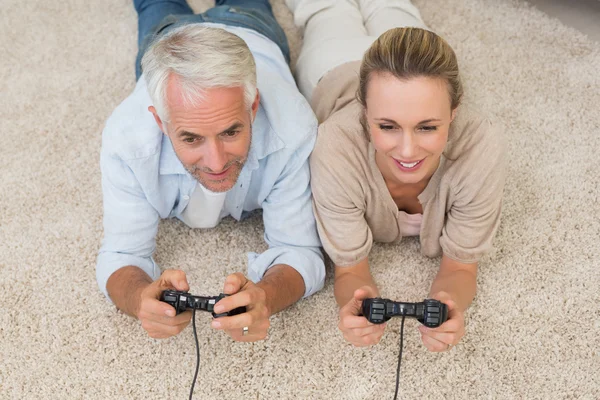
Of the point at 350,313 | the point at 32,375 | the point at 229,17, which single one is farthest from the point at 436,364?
the point at 229,17

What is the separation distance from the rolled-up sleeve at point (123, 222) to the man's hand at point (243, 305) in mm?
273

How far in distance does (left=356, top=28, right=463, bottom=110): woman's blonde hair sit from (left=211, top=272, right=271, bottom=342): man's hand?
0.41 meters

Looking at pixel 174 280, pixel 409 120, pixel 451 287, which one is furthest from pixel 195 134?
pixel 451 287

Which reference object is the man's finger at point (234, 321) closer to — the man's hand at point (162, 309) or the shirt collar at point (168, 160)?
the man's hand at point (162, 309)

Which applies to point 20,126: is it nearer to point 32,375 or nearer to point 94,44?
point 94,44

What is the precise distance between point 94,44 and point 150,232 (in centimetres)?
89

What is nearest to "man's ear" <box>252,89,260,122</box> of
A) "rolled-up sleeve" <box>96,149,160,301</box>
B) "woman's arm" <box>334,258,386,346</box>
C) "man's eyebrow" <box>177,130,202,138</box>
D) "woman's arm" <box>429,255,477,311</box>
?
"man's eyebrow" <box>177,130,202,138</box>

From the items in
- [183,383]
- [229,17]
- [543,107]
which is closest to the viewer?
[183,383]

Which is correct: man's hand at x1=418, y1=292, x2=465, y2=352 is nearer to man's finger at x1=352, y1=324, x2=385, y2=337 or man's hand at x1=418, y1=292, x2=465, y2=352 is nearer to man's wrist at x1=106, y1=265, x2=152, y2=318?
man's finger at x1=352, y1=324, x2=385, y2=337

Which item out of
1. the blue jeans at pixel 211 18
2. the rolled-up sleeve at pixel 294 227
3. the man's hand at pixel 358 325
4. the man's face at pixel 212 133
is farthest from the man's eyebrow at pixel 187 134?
the blue jeans at pixel 211 18

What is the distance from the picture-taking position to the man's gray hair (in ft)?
3.25

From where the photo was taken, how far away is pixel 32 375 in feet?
3.81

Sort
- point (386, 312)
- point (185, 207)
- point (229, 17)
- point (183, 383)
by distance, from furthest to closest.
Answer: point (229, 17)
point (185, 207)
point (183, 383)
point (386, 312)

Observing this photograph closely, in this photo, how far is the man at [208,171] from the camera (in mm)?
1008
